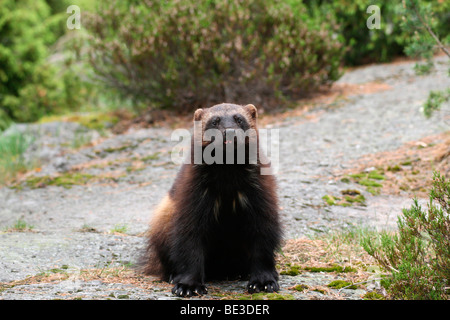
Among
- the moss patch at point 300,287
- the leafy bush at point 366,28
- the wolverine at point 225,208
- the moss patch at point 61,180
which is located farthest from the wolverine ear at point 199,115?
the leafy bush at point 366,28

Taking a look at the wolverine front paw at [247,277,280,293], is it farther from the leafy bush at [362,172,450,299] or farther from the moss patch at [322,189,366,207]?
the moss patch at [322,189,366,207]

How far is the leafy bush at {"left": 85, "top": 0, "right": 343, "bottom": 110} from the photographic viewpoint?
8773 mm

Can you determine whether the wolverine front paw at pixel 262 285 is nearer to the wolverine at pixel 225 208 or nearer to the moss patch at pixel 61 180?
the wolverine at pixel 225 208

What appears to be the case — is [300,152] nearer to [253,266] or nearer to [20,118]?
[253,266]

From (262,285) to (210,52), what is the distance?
250 inches

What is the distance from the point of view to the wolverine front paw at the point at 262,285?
3033 mm

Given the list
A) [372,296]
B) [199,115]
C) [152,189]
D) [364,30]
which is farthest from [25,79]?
[372,296]

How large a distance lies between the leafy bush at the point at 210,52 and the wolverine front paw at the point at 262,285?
5.93 meters

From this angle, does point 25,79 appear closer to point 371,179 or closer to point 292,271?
point 371,179

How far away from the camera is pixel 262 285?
120 inches

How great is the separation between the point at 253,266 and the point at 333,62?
24.1 feet

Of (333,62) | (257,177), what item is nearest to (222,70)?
(333,62)

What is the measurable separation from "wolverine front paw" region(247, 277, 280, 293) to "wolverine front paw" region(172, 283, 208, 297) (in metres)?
0.29
